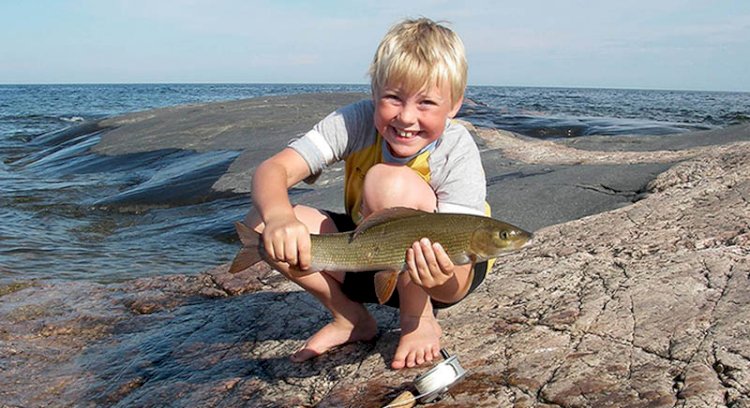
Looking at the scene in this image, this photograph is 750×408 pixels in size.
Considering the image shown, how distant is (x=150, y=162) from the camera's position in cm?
1400

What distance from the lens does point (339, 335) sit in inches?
138

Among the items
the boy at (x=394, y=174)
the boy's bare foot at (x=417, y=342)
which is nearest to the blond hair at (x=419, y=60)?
the boy at (x=394, y=174)

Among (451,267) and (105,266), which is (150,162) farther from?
(451,267)

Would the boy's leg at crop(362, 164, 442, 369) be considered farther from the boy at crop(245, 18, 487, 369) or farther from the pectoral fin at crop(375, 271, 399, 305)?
the pectoral fin at crop(375, 271, 399, 305)

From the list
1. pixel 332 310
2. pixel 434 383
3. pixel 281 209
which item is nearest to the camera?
pixel 434 383

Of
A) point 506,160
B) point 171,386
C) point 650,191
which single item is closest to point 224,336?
point 171,386

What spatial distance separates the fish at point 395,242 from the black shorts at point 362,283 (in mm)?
529

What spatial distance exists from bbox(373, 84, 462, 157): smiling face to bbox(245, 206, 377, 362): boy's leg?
56cm

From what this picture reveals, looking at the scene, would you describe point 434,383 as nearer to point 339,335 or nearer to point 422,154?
point 339,335

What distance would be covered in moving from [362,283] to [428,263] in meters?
0.80

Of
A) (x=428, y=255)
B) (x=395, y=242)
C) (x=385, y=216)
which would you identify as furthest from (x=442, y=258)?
(x=385, y=216)

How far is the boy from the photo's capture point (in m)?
3.13

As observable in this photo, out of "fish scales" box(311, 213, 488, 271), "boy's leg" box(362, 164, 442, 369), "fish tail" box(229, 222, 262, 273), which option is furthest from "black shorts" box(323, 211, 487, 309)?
"fish tail" box(229, 222, 262, 273)

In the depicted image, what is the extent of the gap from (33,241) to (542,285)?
6155 mm
